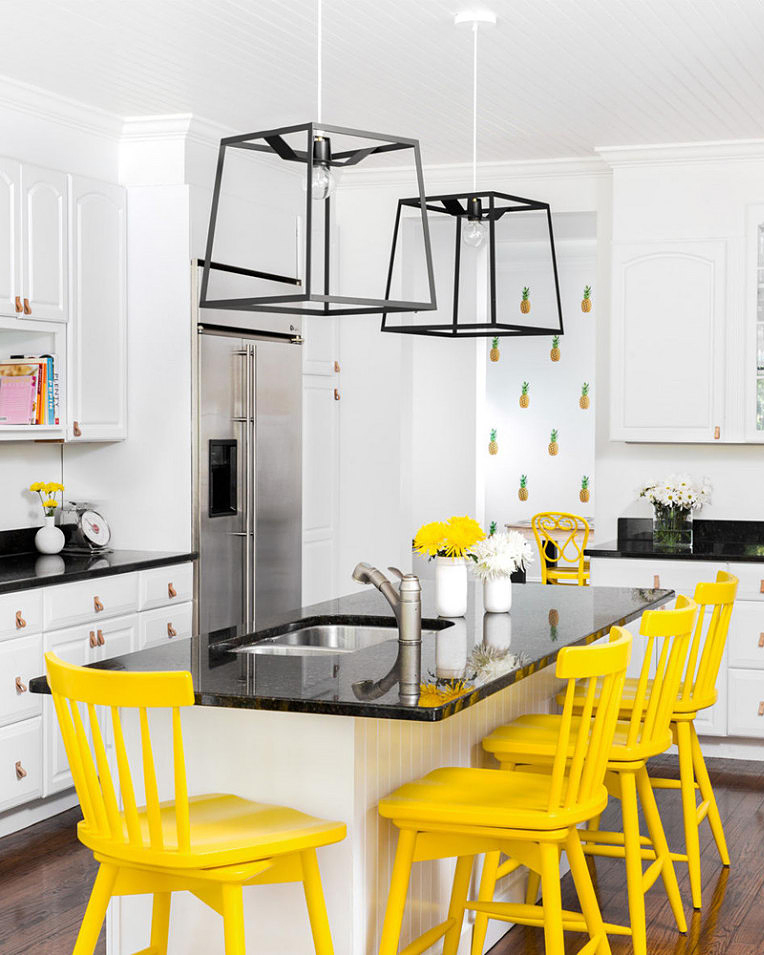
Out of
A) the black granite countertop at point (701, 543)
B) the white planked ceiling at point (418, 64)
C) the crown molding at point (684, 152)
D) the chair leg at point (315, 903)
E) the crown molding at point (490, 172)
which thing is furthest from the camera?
the crown molding at point (490, 172)

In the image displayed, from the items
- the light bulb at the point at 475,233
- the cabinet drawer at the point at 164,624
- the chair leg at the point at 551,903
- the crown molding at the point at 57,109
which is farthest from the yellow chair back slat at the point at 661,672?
the crown molding at the point at 57,109

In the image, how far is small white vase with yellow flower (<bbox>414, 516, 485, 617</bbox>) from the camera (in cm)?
349

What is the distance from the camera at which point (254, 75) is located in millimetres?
4539

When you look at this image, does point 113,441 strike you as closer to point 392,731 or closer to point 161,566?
point 161,566

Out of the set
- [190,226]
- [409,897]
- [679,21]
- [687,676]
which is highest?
[679,21]

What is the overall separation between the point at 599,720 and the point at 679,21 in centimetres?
240

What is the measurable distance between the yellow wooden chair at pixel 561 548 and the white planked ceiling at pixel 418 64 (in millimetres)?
2179

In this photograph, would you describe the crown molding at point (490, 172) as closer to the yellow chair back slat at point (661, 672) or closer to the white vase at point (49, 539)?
the white vase at point (49, 539)

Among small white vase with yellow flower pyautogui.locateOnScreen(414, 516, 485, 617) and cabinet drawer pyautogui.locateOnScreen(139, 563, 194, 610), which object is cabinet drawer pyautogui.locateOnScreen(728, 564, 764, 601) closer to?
small white vase with yellow flower pyautogui.locateOnScreen(414, 516, 485, 617)

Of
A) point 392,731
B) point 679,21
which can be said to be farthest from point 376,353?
point 392,731

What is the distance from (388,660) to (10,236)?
257 centimetres

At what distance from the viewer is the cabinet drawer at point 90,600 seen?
4.42 m

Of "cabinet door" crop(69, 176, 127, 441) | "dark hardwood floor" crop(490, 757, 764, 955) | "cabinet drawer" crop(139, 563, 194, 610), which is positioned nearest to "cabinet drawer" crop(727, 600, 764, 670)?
"dark hardwood floor" crop(490, 757, 764, 955)

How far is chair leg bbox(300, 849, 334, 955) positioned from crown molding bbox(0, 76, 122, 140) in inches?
130
